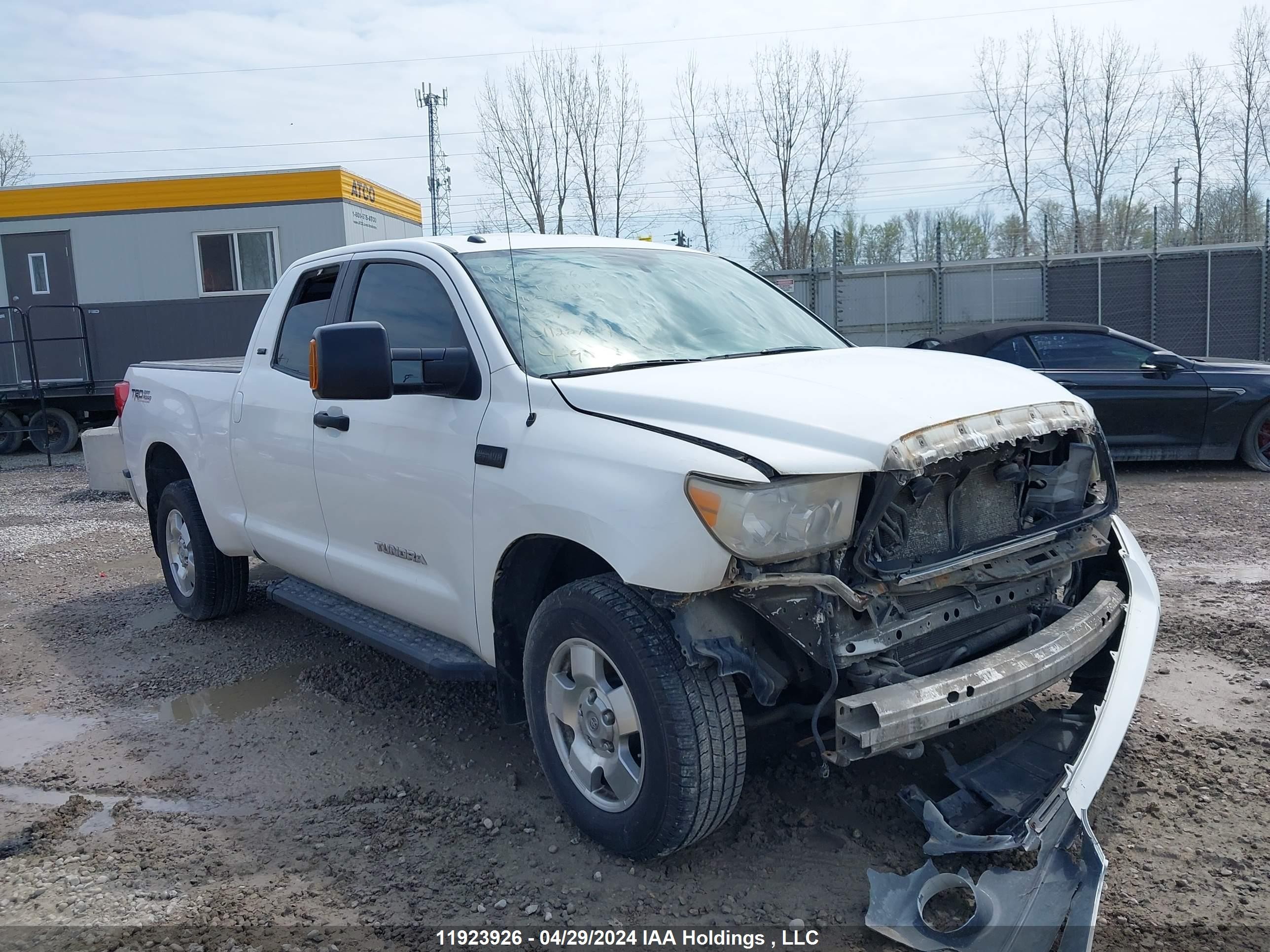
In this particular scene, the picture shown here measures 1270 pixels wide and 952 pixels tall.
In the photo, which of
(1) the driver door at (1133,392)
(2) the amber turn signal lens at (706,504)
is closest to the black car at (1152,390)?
(1) the driver door at (1133,392)

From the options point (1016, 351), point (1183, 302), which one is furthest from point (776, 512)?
point (1183, 302)

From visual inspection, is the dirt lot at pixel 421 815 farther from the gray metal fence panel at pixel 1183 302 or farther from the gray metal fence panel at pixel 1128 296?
the gray metal fence panel at pixel 1183 302

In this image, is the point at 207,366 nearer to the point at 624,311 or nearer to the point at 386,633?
the point at 386,633

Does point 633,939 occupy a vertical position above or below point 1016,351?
below

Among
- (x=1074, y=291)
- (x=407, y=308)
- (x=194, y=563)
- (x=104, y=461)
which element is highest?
(x=1074, y=291)

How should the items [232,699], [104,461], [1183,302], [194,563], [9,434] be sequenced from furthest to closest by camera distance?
[1183,302] → [9,434] → [104,461] → [194,563] → [232,699]

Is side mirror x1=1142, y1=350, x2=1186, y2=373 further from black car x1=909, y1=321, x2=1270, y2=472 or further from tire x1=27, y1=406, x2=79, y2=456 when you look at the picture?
tire x1=27, y1=406, x2=79, y2=456

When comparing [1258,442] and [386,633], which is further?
[1258,442]

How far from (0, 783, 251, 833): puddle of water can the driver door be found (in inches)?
306

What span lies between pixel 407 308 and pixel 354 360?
2.98 ft

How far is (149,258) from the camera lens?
14.7m

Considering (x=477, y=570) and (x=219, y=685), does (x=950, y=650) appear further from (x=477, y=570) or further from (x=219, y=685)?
(x=219, y=685)

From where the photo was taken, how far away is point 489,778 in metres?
3.91

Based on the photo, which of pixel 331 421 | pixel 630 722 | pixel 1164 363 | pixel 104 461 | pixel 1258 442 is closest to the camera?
pixel 630 722
